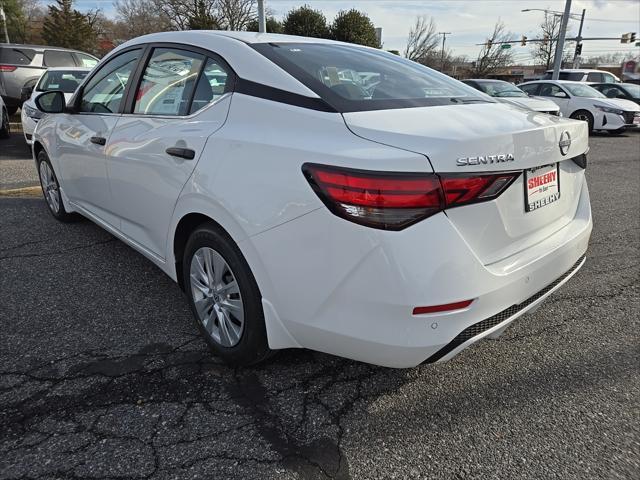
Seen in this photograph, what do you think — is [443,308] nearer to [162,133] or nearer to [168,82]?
[162,133]

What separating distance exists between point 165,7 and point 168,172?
4242 centimetres

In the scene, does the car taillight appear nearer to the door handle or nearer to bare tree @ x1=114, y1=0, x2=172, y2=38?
the door handle

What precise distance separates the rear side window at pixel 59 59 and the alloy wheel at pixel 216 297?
11572 mm

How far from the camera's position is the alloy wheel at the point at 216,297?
92.0 inches

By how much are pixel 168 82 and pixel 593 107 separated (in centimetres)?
1370

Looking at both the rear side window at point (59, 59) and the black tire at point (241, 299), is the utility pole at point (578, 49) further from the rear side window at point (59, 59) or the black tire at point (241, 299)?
the black tire at point (241, 299)

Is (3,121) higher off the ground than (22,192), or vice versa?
(3,121)

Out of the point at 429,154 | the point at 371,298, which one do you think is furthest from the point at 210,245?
the point at 429,154

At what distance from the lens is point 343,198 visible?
174 cm

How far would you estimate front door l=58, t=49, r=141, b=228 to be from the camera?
3.26 m

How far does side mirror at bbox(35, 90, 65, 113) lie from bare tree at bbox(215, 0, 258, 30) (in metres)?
34.2

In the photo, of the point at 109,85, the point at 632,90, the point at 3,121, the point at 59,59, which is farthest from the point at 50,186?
the point at 632,90

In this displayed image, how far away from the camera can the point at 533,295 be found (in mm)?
2158

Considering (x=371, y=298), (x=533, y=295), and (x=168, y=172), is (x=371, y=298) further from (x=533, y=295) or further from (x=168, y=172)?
(x=168, y=172)
